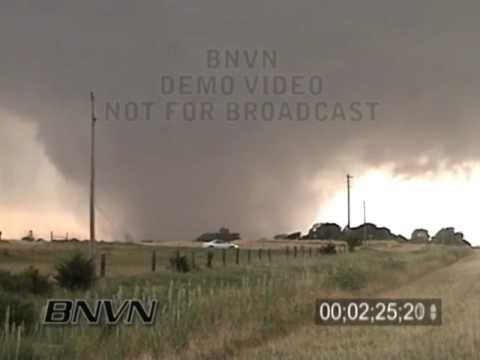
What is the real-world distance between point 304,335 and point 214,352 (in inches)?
104

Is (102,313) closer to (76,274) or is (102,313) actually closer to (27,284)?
(27,284)

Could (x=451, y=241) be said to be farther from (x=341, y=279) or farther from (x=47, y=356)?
(x=47, y=356)

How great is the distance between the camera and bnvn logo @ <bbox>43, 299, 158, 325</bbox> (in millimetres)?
15998

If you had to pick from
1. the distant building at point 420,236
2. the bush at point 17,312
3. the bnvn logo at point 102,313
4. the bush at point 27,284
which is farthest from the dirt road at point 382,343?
the distant building at point 420,236

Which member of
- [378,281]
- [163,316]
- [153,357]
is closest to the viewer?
[153,357]

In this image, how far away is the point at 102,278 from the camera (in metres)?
34.0

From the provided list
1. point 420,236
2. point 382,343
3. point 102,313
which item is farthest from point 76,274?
point 420,236

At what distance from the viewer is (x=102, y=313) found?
16.2m

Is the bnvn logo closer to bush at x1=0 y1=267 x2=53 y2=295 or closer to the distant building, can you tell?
bush at x1=0 y1=267 x2=53 y2=295

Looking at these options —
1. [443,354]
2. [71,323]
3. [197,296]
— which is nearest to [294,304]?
[197,296]

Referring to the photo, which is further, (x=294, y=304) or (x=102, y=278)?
(x=102, y=278)

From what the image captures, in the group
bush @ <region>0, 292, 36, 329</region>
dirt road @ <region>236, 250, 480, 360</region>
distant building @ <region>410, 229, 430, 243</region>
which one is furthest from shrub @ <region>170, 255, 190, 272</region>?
distant building @ <region>410, 229, 430, 243</region>

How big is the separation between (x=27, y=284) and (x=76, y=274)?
190 centimetres
